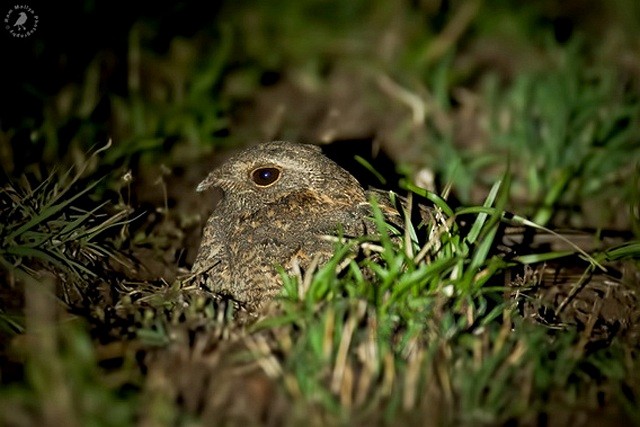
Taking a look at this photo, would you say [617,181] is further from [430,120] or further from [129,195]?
[129,195]

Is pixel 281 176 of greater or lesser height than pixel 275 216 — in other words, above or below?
above

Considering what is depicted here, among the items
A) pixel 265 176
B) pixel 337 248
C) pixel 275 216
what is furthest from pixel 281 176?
pixel 337 248

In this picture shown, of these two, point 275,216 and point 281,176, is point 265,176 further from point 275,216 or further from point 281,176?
point 275,216

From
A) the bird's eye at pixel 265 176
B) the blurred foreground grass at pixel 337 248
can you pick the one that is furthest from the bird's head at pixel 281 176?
the blurred foreground grass at pixel 337 248

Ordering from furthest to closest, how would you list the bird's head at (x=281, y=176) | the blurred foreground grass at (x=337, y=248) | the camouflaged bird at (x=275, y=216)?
the bird's head at (x=281, y=176), the camouflaged bird at (x=275, y=216), the blurred foreground grass at (x=337, y=248)

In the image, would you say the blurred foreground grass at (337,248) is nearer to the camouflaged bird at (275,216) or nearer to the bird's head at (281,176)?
the camouflaged bird at (275,216)

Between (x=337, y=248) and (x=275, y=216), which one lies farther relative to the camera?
(x=275, y=216)

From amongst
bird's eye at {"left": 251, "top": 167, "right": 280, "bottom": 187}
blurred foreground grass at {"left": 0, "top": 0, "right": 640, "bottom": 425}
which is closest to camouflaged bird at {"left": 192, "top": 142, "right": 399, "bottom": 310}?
bird's eye at {"left": 251, "top": 167, "right": 280, "bottom": 187}

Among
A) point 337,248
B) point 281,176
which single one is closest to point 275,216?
point 281,176
